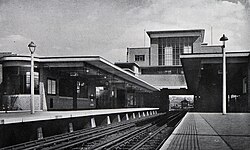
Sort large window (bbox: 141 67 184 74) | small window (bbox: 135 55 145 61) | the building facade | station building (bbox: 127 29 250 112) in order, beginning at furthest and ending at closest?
small window (bbox: 135 55 145 61), large window (bbox: 141 67 184 74), the building facade, station building (bbox: 127 29 250 112)

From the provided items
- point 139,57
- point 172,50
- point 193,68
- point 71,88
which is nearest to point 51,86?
point 71,88

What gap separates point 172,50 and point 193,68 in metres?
31.3

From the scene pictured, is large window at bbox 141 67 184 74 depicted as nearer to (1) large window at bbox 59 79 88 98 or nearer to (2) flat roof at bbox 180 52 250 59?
(1) large window at bbox 59 79 88 98

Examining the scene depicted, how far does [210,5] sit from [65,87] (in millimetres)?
25738

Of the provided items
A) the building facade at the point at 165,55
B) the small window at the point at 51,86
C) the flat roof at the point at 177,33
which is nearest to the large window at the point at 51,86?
the small window at the point at 51,86

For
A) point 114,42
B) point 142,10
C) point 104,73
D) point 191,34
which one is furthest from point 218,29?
point 191,34

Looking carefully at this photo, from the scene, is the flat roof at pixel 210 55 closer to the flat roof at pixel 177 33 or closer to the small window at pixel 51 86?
the small window at pixel 51 86

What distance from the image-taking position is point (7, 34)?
1118 cm

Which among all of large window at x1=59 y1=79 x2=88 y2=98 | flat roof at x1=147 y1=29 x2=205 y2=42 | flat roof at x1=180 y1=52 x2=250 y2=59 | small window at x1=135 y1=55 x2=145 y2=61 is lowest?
large window at x1=59 y1=79 x2=88 y2=98

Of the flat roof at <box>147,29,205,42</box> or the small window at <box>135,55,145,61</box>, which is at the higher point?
the flat roof at <box>147,29,205,42</box>

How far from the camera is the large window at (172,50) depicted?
6625cm

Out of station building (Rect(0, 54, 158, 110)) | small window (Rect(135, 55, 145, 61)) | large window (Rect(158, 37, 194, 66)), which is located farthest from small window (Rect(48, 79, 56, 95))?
small window (Rect(135, 55, 145, 61))

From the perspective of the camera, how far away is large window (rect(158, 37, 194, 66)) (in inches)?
2608

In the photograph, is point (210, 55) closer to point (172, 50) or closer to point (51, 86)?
point (51, 86)
